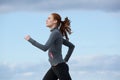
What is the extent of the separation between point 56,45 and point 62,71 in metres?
0.46

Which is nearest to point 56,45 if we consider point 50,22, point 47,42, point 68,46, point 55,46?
point 55,46

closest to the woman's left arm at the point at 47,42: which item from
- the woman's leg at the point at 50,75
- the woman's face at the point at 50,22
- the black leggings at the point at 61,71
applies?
the woman's face at the point at 50,22

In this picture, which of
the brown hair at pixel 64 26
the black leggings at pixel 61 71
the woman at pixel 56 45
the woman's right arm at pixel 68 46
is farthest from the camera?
the woman's right arm at pixel 68 46

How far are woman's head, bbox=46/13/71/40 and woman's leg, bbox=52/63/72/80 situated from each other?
589 mm

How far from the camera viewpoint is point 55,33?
29.9 ft

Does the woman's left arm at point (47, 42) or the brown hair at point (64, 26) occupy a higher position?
the brown hair at point (64, 26)

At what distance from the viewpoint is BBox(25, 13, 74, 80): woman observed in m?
9.05

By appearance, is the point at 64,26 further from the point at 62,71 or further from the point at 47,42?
the point at 62,71

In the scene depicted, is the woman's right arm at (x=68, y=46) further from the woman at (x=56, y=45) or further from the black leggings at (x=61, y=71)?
the black leggings at (x=61, y=71)

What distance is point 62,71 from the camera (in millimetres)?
9273

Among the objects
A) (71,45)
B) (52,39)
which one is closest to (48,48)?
(52,39)

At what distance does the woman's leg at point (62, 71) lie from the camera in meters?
9.23

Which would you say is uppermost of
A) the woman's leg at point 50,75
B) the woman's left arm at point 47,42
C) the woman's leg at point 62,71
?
the woman's left arm at point 47,42

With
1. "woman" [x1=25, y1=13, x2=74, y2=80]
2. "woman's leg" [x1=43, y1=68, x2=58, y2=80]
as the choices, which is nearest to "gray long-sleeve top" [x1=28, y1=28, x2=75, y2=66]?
"woman" [x1=25, y1=13, x2=74, y2=80]
